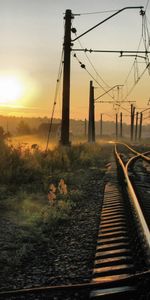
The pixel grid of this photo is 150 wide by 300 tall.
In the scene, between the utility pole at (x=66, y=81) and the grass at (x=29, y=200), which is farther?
the utility pole at (x=66, y=81)

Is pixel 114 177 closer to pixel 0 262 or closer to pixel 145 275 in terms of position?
pixel 0 262

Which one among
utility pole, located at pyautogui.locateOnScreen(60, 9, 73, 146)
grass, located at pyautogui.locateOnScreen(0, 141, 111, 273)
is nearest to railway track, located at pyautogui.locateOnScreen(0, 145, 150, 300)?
grass, located at pyautogui.locateOnScreen(0, 141, 111, 273)

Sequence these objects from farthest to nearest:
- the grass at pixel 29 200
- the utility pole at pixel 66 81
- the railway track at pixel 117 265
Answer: the utility pole at pixel 66 81 → the grass at pixel 29 200 → the railway track at pixel 117 265

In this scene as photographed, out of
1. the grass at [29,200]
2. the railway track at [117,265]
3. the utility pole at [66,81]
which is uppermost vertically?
the utility pole at [66,81]

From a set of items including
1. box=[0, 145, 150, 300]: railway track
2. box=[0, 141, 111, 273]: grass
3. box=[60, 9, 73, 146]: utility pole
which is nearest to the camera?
box=[0, 145, 150, 300]: railway track

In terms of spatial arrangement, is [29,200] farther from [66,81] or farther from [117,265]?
[66,81]

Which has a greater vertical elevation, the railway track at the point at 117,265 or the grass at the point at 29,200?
the railway track at the point at 117,265

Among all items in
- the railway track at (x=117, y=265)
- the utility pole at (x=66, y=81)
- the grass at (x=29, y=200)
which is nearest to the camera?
the railway track at (x=117, y=265)

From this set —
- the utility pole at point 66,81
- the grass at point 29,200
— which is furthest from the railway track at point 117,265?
the utility pole at point 66,81

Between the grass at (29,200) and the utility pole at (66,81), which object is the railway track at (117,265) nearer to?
the grass at (29,200)

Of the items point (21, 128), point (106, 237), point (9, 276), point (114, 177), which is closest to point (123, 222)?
point (106, 237)

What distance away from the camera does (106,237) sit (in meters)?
6.84

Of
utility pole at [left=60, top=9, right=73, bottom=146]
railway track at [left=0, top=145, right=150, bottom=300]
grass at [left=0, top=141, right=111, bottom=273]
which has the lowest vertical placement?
grass at [left=0, top=141, right=111, bottom=273]

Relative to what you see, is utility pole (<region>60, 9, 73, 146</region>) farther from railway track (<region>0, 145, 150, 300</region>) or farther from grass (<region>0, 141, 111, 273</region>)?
railway track (<region>0, 145, 150, 300</region>)
